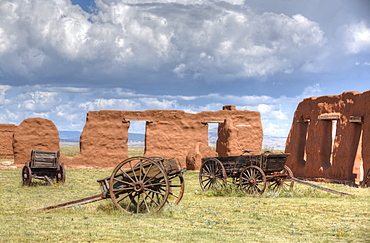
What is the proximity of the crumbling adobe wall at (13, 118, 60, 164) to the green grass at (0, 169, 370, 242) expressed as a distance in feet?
51.6

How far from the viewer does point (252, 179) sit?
1438 centimetres

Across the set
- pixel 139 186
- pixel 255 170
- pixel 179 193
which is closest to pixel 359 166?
pixel 255 170

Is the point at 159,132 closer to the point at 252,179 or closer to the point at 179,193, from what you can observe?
the point at 252,179

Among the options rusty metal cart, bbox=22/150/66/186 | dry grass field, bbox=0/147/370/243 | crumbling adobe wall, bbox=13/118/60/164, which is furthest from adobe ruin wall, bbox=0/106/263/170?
dry grass field, bbox=0/147/370/243

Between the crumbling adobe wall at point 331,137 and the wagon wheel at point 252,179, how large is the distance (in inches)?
248

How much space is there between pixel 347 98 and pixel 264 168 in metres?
7.79

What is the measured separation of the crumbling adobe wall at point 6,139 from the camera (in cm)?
3872

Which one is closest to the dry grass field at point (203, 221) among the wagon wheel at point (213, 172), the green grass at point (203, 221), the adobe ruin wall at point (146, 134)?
the green grass at point (203, 221)

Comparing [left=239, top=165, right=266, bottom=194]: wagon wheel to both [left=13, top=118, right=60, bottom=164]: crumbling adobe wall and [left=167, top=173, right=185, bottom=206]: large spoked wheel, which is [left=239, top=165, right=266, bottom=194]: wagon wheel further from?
[left=13, top=118, right=60, bottom=164]: crumbling adobe wall

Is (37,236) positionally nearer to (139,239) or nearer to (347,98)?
(139,239)

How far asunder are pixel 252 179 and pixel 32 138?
18982 mm

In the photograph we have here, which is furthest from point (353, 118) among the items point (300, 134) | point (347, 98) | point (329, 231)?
point (329, 231)

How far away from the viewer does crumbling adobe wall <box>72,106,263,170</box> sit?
96.8ft

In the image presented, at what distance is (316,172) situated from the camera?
835 inches
